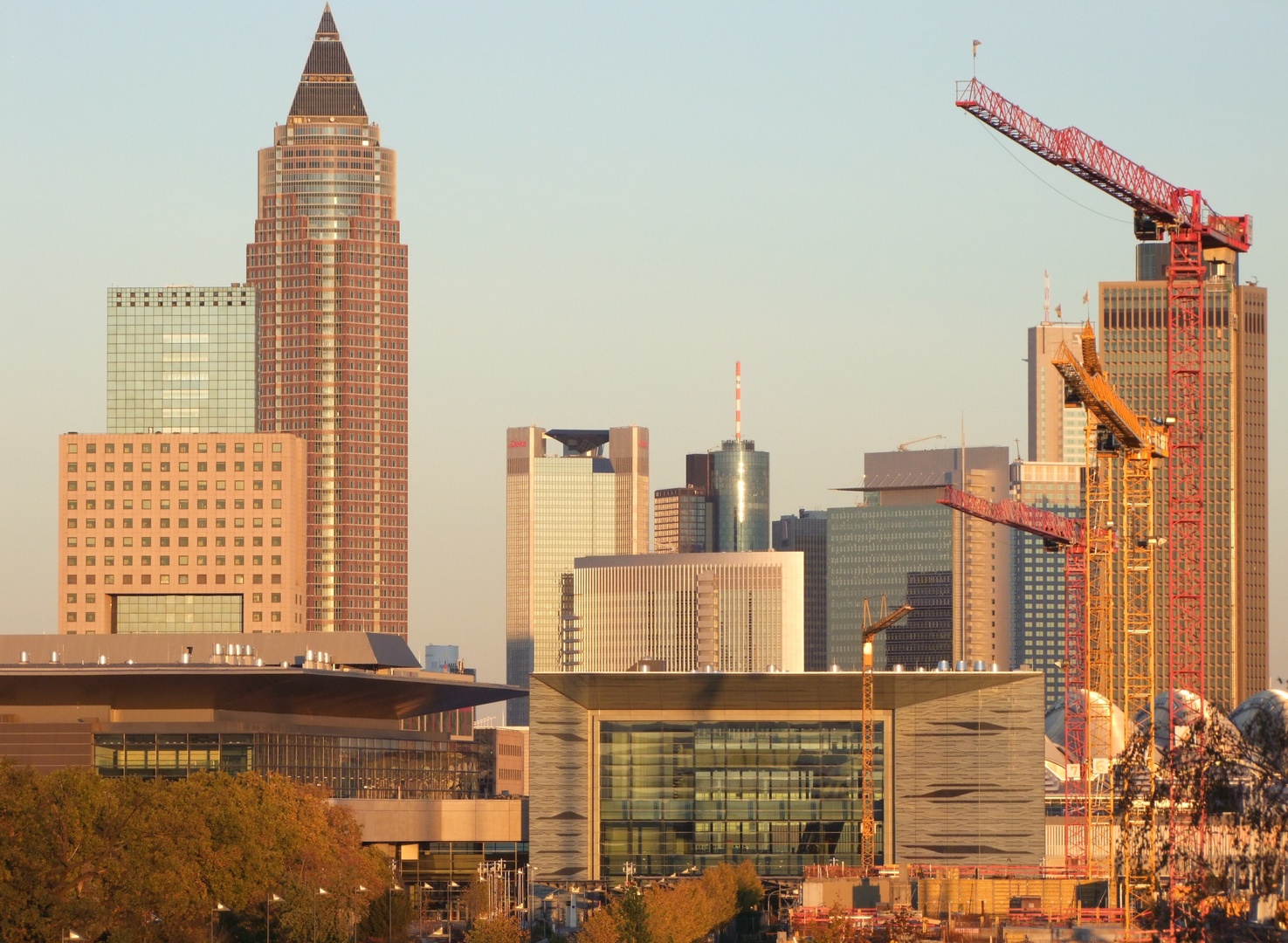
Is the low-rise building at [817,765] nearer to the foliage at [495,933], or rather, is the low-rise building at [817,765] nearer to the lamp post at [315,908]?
the lamp post at [315,908]

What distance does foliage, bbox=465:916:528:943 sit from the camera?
13062 cm

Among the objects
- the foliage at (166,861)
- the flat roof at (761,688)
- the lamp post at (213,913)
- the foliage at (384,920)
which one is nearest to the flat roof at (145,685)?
the flat roof at (761,688)

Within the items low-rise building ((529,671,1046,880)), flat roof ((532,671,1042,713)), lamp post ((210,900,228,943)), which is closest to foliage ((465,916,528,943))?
lamp post ((210,900,228,943))

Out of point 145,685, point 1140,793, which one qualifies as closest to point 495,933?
point 1140,793

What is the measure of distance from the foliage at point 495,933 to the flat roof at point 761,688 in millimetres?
55076

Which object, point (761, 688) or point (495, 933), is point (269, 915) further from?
point (761, 688)

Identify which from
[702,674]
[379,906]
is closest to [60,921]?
[379,906]

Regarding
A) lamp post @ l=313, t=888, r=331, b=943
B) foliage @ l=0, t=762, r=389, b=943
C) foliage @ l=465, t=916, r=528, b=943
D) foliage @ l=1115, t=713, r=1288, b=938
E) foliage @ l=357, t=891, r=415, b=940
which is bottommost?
foliage @ l=357, t=891, r=415, b=940

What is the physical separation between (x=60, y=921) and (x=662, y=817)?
92.6 meters

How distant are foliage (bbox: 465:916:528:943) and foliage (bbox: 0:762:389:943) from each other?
8.80 meters

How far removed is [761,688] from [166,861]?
79.0 metres

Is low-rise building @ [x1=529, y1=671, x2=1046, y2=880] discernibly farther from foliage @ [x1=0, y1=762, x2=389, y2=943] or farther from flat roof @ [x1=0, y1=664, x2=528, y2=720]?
foliage @ [x1=0, y1=762, x2=389, y2=943]

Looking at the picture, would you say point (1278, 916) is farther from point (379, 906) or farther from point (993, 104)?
point (993, 104)

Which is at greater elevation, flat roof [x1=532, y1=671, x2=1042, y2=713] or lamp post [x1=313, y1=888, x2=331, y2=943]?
flat roof [x1=532, y1=671, x2=1042, y2=713]
